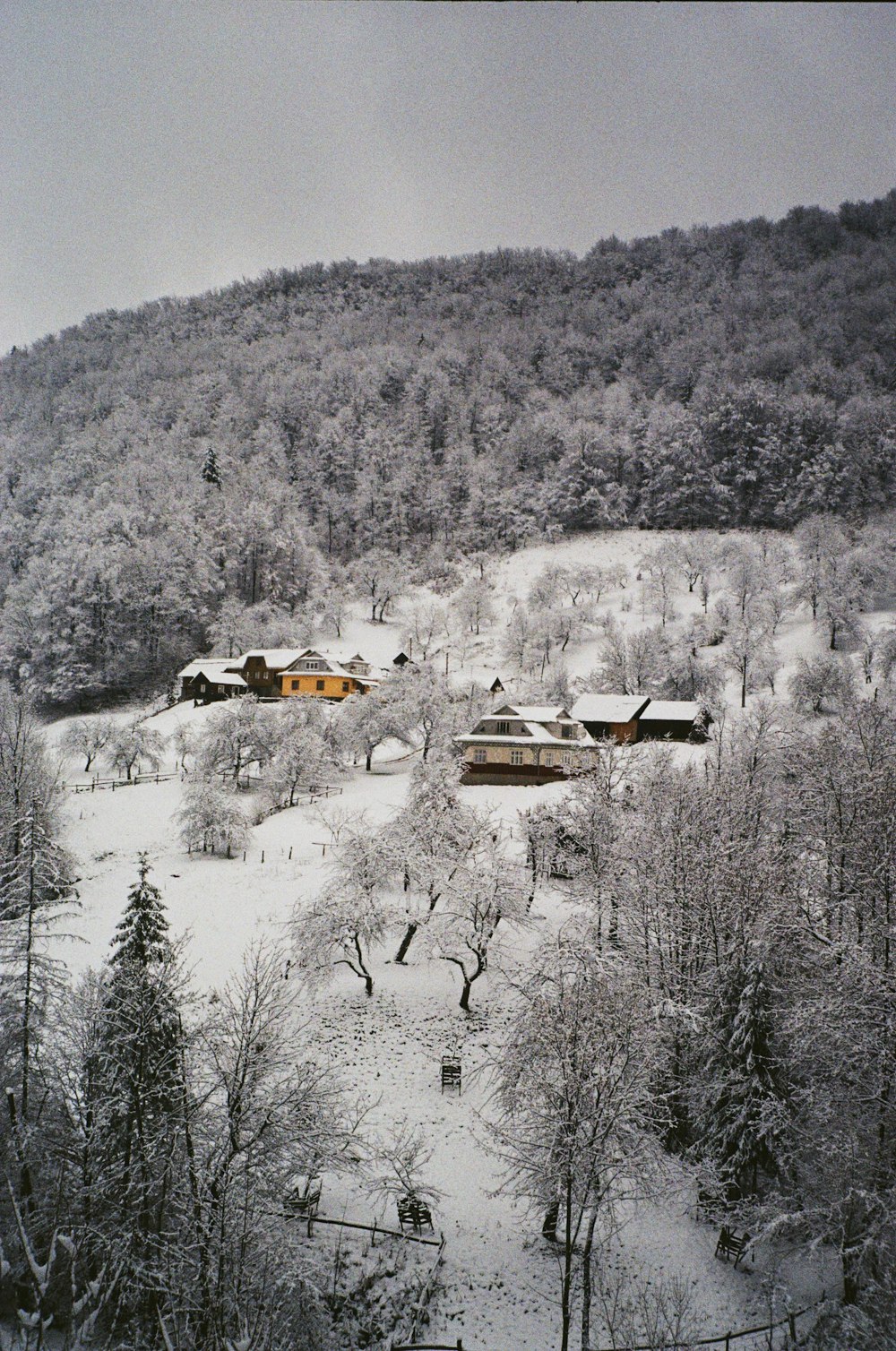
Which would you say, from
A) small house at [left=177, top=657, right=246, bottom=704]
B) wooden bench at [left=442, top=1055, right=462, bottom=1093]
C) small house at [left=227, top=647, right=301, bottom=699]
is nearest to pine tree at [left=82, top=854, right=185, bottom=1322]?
wooden bench at [left=442, top=1055, right=462, bottom=1093]

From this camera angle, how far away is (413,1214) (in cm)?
1661

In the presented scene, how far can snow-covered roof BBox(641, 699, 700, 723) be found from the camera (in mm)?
56844

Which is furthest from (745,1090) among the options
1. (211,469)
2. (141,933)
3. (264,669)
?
(211,469)

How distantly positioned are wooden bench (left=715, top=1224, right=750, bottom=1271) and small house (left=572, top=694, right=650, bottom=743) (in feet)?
134

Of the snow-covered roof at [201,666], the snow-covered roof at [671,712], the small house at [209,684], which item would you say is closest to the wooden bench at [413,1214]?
the snow-covered roof at [671,712]

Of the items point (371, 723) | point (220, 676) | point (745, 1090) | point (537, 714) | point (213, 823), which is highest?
point (220, 676)

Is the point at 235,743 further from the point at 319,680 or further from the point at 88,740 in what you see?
the point at 319,680

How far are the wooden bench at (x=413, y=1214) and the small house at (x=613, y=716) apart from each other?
42.2 m

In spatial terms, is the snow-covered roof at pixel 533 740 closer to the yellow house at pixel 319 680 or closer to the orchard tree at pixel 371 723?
the orchard tree at pixel 371 723

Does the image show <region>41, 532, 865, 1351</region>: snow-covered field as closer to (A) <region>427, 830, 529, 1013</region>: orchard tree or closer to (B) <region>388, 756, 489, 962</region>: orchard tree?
(A) <region>427, 830, 529, 1013</region>: orchard tree

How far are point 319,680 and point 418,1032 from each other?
5071cm

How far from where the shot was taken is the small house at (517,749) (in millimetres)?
50125

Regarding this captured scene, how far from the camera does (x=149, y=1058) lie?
14.1 m

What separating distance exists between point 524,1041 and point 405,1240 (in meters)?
5.49
